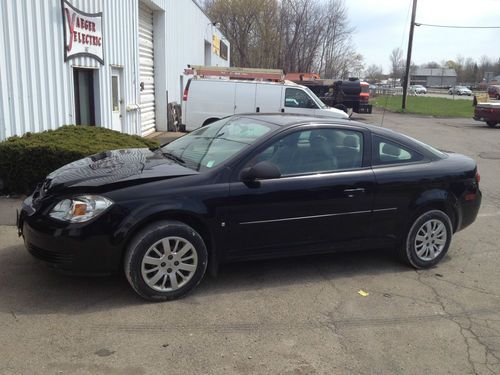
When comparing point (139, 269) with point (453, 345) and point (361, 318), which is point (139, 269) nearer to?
point (361, 318)

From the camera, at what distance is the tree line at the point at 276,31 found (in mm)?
50188

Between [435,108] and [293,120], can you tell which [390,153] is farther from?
[435,108]

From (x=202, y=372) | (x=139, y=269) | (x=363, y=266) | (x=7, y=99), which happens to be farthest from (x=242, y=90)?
(x=202, y=372)

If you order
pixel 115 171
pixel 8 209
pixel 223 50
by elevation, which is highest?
pixel 223 50

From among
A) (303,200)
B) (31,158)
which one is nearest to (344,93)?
(31,158)

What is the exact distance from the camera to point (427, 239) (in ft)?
16.9

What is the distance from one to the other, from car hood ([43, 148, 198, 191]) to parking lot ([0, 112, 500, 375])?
2.97 feet

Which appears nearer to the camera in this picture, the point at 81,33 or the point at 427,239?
the point at 427,239

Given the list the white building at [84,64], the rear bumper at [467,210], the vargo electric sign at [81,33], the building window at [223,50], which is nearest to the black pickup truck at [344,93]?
the building window at [223,50]

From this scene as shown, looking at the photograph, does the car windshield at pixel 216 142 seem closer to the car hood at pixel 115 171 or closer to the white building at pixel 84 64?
the car hood at pixel 115 171

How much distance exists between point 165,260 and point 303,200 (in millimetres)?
1345

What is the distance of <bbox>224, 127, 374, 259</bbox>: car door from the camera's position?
4.32 meters

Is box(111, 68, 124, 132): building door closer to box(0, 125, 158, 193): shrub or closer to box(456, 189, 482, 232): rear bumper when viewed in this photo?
box(0, 125, 158, 193): shrub

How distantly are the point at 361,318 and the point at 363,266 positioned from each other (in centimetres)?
124
